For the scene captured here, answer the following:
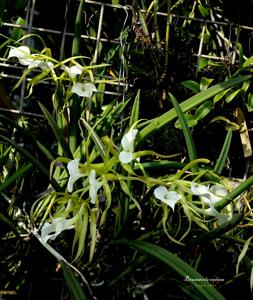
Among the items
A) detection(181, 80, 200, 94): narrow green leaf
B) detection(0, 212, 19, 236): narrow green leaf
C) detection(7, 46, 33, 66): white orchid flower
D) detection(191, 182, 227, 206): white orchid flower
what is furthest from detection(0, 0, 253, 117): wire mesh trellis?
detection(191, 182, 227, 206): white orchid flower

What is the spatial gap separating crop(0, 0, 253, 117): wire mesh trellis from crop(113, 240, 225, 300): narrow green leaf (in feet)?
2.14

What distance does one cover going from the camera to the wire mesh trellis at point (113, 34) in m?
1.93

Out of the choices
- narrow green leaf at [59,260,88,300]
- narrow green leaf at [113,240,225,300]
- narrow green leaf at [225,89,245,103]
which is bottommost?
narrow green leaf at [59,260,88,300]

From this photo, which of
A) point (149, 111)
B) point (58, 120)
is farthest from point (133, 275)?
point (149, 111)

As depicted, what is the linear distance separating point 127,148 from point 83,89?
0.98 feet

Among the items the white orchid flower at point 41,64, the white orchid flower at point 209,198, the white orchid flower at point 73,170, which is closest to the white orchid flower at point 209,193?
the white orchid flower at point 209,198

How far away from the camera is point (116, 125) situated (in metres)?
1.83

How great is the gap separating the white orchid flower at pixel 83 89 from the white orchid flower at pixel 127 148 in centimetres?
26

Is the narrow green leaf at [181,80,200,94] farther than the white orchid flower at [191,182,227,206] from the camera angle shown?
Yes

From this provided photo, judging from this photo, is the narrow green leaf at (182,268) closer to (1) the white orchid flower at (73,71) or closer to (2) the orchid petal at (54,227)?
(2) the orchid petal at (54,227)

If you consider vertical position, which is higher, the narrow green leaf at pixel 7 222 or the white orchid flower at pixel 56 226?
the white orchid flower at pixel 56 226

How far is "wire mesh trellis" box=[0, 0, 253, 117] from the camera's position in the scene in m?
1.93

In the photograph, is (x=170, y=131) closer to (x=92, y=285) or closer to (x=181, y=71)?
(x=181, y=71)

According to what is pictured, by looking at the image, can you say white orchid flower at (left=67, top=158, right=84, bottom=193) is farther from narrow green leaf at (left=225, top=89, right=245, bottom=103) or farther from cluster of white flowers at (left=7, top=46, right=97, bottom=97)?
narrow green leaf at (left=225, top=89, right=245, bottom=103)
